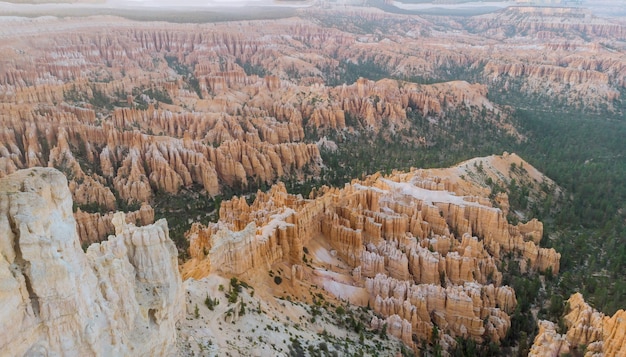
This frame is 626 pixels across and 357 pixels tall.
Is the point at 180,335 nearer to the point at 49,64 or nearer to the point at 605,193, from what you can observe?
the point at 605,193

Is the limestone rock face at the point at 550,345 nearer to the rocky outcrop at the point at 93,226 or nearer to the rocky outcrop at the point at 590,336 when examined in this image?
the rocky outcrop at the point at 590,336

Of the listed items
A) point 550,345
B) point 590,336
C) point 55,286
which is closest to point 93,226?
point 55,286

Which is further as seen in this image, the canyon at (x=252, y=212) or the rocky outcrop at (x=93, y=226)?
the rocky outcrop at (x=93, y=226)

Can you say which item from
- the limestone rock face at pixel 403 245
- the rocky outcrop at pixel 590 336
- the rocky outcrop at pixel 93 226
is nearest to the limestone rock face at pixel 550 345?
the rocky outcrop at pixel 590 336

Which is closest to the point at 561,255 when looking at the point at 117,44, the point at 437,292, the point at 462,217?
the point at 462,217

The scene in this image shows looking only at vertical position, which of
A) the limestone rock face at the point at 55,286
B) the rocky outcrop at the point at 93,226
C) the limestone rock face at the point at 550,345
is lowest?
the rocky outcrop at the point at 93,226

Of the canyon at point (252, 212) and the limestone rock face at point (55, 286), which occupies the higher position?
the limestone rock face at point (55, 286)

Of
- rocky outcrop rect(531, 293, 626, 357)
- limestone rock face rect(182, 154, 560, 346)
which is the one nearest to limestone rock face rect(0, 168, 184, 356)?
limestone rock face rect(182, 154, 560, 346)

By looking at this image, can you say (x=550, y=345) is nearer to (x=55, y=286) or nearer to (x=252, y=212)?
(x=252, y=212)
